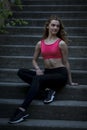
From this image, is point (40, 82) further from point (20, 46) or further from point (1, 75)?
point (20, 46)

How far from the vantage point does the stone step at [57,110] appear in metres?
4.86

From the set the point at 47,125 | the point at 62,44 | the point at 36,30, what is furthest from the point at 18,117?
the point at 36,30

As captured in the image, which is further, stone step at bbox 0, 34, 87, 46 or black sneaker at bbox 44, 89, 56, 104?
stone step at bbox 0, 34, 87, 46

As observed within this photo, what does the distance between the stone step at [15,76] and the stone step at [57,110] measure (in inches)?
20.3

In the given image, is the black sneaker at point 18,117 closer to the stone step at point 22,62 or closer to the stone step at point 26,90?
the stone step at point 26,90

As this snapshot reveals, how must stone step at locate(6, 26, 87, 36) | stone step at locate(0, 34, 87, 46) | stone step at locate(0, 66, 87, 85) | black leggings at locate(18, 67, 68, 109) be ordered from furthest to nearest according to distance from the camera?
stone step at locate(6, 26, 87, 36)
stone step at locate(0, 34, 87, 46)
stone step at locate(0, 66, 87, 85)
black leggings at locate(18, 67, 68, 109)

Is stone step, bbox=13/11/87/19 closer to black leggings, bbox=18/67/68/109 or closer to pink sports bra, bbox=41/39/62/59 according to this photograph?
pink sports bra, bbox=41/39/62/59

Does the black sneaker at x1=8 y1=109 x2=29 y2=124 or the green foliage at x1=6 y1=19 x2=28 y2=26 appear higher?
the green foliage at x1=6 y1=19 x2=28 y2=26

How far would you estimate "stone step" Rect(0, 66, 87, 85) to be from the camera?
5.42m

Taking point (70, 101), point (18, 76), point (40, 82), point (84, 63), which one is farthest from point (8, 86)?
point (84, 63)

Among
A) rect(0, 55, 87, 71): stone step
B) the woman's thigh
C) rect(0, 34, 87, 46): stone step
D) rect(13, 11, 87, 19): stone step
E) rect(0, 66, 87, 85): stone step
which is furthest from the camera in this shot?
rect(13, 11, 87, 19): stone step

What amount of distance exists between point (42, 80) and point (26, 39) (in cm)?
188

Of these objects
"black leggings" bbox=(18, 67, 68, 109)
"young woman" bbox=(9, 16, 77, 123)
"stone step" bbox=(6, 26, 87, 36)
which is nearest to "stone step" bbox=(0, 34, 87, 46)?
"stone step" bbox=(6, 26, 87, 36)

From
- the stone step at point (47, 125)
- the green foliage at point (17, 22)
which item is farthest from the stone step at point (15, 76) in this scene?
the green foliage at point (17, 22)
